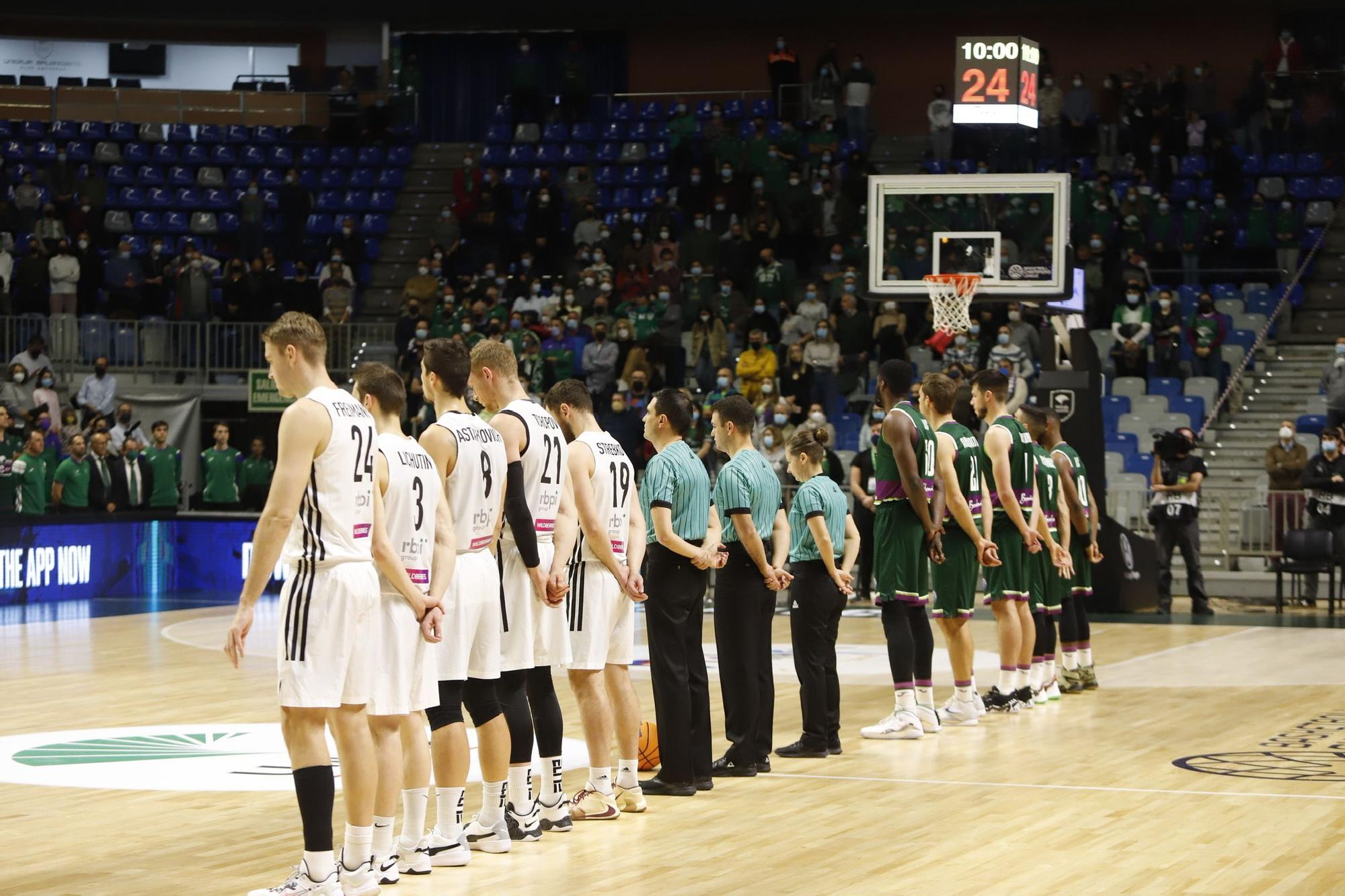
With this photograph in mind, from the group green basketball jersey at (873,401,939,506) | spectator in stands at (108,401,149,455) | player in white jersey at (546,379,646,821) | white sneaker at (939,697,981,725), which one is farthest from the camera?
spectator in stands at (108,401,149,455)

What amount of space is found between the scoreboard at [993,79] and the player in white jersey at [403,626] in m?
13.6

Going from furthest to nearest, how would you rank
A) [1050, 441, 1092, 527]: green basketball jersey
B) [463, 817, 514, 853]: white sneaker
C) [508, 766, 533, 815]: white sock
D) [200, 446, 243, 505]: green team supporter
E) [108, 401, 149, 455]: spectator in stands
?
[200, 446, 243, 505]: green team supporter < [108, 401, 149, 455]: spectator in stands < [1050, 441, 1092, 527]: green basketball jersey < [508, 766, 533, 815]: white sock < [463, 817, 514, 853]: white sneaker

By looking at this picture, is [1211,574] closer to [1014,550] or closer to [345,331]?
[1014,550]

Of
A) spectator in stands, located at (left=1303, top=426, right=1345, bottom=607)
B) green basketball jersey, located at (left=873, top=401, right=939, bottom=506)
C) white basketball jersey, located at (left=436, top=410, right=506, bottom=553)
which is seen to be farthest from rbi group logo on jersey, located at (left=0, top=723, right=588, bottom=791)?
spectator in stands, located at (left=1303, top=426, right=1345, bottom=607)

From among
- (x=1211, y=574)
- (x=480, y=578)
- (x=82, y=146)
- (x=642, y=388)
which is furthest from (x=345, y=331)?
(x=480, y=578)

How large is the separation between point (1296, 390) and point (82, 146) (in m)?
20.1

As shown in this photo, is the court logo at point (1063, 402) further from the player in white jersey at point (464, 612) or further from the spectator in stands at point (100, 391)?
the spectator in stands at point (100, 391)

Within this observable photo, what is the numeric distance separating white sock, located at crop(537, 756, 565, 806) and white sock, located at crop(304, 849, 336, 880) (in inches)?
64.2

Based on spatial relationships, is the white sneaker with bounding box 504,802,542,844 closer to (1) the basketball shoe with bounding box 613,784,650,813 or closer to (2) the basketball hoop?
(1) the basketball shoe with bounding box 613,784,650,813

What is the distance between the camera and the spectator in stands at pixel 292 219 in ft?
93.6

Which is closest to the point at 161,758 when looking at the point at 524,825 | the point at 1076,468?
the point at 524,825

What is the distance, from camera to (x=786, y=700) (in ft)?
40.3

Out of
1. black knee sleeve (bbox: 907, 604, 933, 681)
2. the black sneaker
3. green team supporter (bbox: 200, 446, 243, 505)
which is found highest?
green team supporter (bbox: 200, 446, 243, 505)

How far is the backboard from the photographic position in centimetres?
1772
